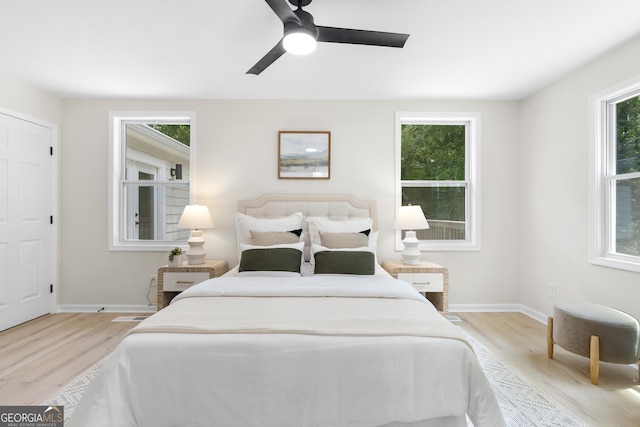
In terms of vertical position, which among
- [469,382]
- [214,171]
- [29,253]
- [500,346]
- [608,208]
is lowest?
[500,346]

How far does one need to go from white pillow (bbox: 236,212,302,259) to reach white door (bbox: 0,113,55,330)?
228 centimetres

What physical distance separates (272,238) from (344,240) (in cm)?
71

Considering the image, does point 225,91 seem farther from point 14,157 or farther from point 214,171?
point 14,157

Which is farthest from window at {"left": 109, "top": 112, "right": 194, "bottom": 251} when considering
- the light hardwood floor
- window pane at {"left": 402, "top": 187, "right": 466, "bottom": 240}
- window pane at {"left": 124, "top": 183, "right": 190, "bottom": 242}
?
window pane at {"left": 402, "top": 187, "right": 466, "bottom": 240}

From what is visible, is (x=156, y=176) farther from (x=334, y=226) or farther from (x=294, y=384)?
(x=294, y=384)

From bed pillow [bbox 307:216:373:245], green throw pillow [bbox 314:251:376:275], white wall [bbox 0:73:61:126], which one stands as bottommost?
green throw pillow [bbox 314:251:376:275]

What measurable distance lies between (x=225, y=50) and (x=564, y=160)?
342 cm

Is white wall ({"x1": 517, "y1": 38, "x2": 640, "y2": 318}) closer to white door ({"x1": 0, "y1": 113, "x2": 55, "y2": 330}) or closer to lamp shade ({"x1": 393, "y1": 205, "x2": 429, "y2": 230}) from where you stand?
lamp shade ({"x1": 393, "y1": 205, "x2": 429, "y2": 230})

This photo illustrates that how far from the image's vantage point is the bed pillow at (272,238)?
10.8 ft

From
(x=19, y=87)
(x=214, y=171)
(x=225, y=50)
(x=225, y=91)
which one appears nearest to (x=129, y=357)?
(x=225, y=50)

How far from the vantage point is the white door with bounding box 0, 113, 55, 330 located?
3377 mm

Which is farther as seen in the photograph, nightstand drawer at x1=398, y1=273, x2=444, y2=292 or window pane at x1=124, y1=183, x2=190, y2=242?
window pane at x1=124, y1=183, x2=190, y2=242

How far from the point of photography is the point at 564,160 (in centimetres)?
337

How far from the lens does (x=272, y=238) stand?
10.8 ft
